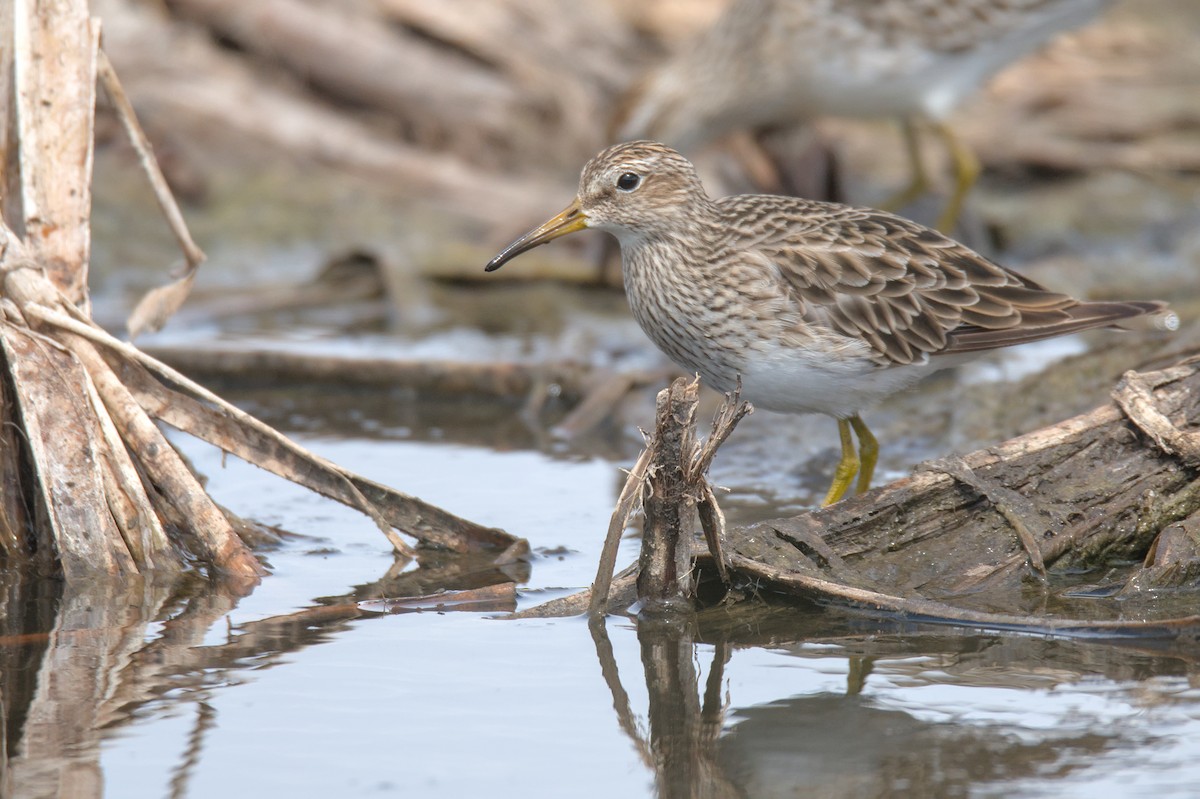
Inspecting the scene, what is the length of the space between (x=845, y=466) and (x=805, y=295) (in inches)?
29.5

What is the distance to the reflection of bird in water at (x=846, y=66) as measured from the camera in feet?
31.1

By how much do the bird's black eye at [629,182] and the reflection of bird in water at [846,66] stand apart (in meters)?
3.96

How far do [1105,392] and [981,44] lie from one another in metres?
3.67

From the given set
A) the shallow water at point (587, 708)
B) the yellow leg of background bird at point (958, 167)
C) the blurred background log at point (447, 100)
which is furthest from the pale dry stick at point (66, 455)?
the yellow leg of background bird at point (958, 167)

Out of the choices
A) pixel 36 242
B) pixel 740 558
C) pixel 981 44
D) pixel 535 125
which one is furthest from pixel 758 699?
pixel 535 125

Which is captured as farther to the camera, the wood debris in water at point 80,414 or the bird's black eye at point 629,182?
the bird's black eye at point 629,182

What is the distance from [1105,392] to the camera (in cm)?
663

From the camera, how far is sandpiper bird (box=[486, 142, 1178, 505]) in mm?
5637

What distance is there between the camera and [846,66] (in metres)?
9.66

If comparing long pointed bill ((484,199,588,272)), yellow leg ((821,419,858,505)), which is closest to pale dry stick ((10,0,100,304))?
long pointed bill ((484,199,588,272))

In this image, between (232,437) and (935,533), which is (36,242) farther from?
(935,533)

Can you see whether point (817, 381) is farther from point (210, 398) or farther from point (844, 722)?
point (210, 398)

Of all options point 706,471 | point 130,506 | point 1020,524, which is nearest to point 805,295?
point 1020,524

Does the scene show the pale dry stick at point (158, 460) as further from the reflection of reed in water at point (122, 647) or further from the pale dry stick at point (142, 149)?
the pale dry stick at point (142, 149)
